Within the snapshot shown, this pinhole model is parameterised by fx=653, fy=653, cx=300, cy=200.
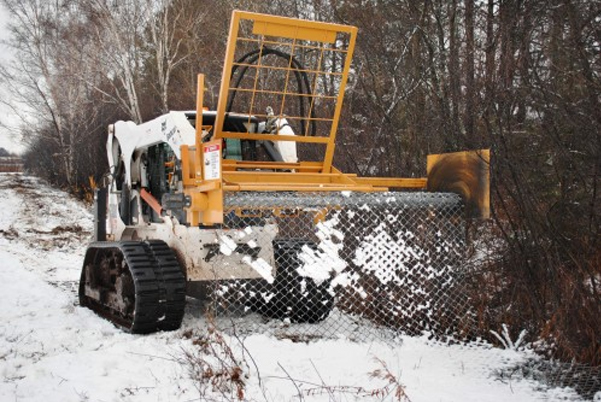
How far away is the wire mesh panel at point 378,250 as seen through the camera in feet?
17.3

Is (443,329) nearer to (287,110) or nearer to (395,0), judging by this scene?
(395,0)

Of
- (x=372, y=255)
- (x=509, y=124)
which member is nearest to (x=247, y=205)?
(x=372, y=255)

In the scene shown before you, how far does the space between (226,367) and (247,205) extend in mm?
1235

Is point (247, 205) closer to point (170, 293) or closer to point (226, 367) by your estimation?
point (226, 367)

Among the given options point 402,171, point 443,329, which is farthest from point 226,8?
point 443,329

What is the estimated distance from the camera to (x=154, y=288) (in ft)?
18.6

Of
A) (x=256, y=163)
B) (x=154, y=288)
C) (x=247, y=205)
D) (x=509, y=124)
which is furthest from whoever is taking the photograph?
(x=256, y=163)

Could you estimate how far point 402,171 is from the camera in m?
7.99

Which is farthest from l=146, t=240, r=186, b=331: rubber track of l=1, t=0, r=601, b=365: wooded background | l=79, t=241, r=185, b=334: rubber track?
l=1, t=0, r=601, b=365: wooded background

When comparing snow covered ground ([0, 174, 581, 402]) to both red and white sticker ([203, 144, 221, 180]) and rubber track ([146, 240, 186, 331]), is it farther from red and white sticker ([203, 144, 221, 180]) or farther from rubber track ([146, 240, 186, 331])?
red and white sticker ([203, 144, 221, 180])

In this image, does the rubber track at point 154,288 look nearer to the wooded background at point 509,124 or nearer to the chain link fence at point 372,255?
the chain link fence at point 372,255

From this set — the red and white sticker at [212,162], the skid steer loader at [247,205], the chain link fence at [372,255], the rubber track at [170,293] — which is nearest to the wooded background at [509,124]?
the chain link fence at [372,255]

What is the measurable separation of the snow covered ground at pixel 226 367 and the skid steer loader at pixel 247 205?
50 cm

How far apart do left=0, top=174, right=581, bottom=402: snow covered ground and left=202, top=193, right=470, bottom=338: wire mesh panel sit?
35 cm
